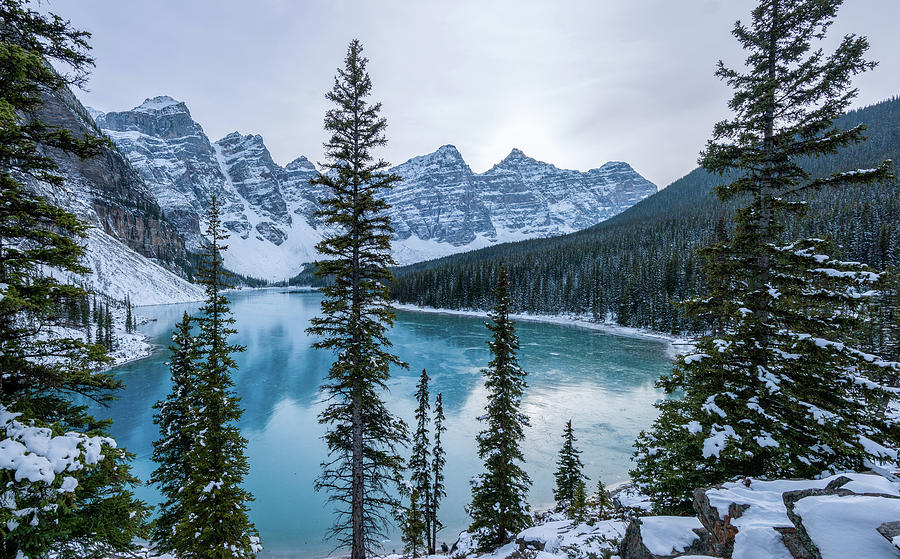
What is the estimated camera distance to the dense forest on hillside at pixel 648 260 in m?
72.5

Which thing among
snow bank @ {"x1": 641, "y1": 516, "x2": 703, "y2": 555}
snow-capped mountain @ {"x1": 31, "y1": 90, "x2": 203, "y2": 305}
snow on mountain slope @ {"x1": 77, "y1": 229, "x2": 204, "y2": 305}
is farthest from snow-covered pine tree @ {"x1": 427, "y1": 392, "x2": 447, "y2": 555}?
snow on mountain slope @ {"x1": 77, "y1": 229, "x2": 204, "y2": 305}

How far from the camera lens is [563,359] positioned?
175 ft

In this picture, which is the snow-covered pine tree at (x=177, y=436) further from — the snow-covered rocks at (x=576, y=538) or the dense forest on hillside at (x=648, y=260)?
the dense forest on hillside at (x=648, y=260)

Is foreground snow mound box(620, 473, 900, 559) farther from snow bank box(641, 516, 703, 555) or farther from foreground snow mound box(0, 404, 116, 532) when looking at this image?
foreground snow mound box(0, 404, 116, 532)

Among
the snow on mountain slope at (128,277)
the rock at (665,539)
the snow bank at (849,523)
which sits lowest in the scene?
the rock at (665,539)

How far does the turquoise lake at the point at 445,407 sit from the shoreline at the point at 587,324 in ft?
10.5

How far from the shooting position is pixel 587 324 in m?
89.2

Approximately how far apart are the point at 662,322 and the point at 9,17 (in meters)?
86.8

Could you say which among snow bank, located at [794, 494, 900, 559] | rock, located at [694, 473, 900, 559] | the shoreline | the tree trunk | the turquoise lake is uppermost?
snow bank, located at [794, 494, 900, 559]

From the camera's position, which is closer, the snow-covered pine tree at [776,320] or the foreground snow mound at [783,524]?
the foreground snow mound at [783,524]

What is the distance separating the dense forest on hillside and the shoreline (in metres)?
2.40

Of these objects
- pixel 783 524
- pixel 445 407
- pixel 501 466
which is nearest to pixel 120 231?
pixel 445 407

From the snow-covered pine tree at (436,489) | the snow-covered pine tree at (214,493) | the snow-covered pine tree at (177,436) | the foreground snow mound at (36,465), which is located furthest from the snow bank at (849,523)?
the snow-covered pine tree at (177,436)

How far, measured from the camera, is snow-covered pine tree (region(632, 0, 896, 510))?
290 inches
